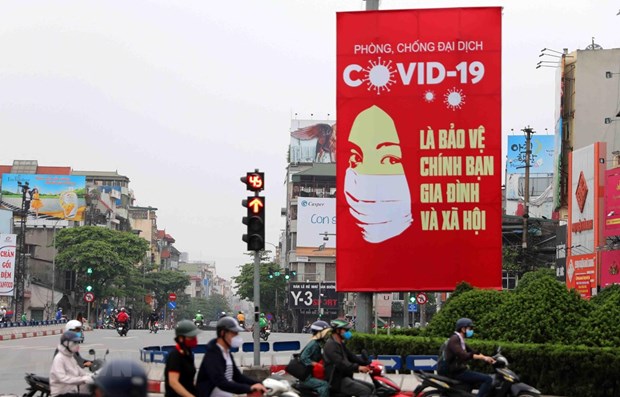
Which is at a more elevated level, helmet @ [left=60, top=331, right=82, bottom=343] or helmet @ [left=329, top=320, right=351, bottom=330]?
helmet @ [left=329, top=320, right=351, bottom=330]

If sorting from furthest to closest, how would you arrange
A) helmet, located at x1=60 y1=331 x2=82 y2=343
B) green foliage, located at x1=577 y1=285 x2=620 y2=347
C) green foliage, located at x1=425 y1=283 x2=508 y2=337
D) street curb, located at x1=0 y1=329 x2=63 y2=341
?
street curb, located at x1=0 y1=329 x2=63 y2=341 < green foliage, located at x1=425 y1=283 x2=508 y2=337 < green foliage, located at x1=577 y1=285 x2=620 y2=347 < helmet, located at x1=60 y1=331 x2=82 y2=343

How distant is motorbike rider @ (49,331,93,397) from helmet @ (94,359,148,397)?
688cm

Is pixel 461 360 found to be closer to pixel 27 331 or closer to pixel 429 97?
pixel 429 97

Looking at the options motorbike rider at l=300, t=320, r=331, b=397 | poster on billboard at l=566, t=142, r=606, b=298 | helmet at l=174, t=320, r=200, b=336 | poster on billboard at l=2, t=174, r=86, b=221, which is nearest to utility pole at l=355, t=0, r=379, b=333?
motorbike rider at l=300, t=320, r=331, b=397

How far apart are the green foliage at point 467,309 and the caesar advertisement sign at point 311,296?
84892 mm

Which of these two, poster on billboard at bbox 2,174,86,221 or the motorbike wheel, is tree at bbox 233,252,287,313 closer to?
→ poster on billboard at bbox 2,174,86,221

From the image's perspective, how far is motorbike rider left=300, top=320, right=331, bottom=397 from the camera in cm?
1391

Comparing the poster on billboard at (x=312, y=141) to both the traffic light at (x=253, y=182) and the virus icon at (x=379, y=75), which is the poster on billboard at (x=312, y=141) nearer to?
the virus icon at (x=379, y=75)

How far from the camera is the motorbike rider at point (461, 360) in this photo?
49.0 feet


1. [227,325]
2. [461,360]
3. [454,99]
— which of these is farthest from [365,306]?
[227,325]

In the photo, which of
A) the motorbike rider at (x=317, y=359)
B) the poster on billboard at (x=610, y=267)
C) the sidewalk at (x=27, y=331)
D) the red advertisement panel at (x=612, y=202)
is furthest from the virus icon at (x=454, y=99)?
the poster on billboard at (x=610, y=267)

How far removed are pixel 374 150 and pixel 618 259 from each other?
31658 mm

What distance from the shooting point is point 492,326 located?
25.6 meters

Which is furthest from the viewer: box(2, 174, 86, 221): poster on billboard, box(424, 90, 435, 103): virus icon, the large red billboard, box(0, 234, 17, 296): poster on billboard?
box(2, 174, 86, 221): poster on billboard
